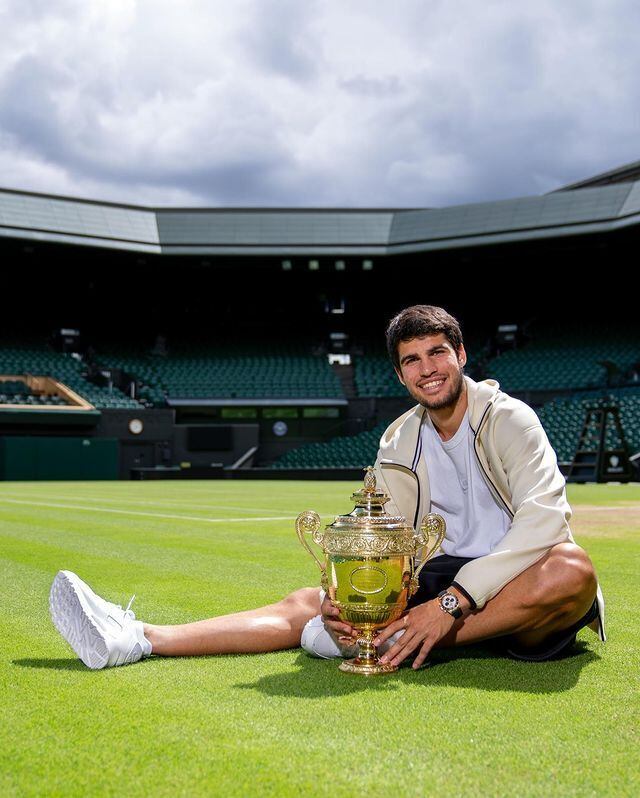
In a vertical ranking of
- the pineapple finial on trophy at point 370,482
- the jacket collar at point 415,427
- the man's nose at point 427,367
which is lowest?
the pineapple finial on trophy at point 370,482

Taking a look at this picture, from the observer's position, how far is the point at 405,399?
39.9 m

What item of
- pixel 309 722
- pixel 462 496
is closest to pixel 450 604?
pixel 462 496

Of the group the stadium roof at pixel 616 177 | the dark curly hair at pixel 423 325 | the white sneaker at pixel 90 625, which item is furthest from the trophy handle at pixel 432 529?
the stadium roof at pixel 616 177

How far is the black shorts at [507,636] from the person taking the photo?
3.62 m

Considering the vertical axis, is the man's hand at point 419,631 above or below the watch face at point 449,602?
below

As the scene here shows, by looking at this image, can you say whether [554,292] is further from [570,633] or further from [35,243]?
[570,633]

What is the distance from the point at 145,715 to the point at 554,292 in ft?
137

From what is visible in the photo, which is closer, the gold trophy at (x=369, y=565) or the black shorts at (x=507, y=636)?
the gold trophy at (x=369, y=565)

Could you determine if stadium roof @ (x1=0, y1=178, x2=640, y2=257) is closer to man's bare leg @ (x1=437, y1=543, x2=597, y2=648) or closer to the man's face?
the man's face

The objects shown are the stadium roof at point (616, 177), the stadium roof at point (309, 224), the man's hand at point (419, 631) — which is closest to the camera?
the man's hand at point (419, 631)

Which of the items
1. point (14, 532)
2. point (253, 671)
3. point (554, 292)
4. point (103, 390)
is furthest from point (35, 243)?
point (253, 671)

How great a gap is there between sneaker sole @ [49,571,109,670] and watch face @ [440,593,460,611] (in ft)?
4.50

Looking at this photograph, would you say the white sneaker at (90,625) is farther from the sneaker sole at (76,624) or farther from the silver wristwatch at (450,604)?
the silver wristwatch at (450,604)

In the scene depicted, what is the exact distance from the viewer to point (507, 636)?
3.74 metres
